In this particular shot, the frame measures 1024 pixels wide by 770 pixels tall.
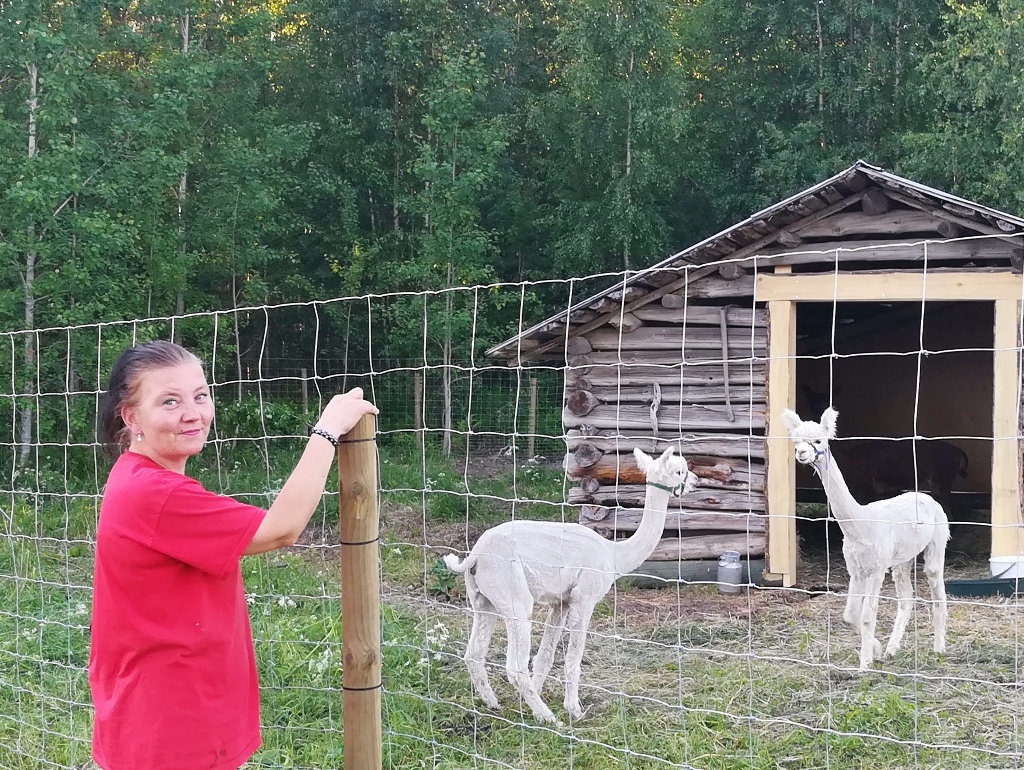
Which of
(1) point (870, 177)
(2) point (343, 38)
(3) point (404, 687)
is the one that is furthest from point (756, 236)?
(2) point (343, 38)

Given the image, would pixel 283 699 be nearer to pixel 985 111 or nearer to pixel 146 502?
pixel 146 502

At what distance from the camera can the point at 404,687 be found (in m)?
5.48

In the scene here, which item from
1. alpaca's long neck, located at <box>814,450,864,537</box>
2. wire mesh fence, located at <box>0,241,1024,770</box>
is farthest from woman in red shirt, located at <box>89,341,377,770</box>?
alpaca's long neck, located at <box>814,450,864,537</box>

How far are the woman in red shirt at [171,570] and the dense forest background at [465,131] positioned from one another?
35.2 ft

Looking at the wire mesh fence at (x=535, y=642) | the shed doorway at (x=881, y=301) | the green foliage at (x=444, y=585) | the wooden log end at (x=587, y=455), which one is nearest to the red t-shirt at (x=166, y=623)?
the wire mesh fence at (x=535, y=642)

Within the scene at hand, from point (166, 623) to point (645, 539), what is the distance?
3212 mm

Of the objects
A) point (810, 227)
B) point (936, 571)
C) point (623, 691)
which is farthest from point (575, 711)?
point (810, 227)

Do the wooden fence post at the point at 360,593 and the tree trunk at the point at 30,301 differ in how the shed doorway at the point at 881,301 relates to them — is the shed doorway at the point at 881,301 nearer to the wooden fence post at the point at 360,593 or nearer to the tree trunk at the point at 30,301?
the wooden fence post at the point at 360,593

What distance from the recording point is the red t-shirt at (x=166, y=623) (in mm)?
2238

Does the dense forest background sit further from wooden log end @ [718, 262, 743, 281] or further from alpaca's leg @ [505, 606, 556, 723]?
alpaca's leg @ [505, 606, 556, 723]

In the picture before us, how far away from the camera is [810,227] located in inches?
337

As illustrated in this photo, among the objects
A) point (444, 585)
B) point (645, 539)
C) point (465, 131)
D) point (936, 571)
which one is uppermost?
point (465, 131)

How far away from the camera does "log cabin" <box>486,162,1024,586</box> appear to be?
26.5 feet

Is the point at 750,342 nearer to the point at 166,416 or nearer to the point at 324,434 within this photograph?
the point at 324,434
